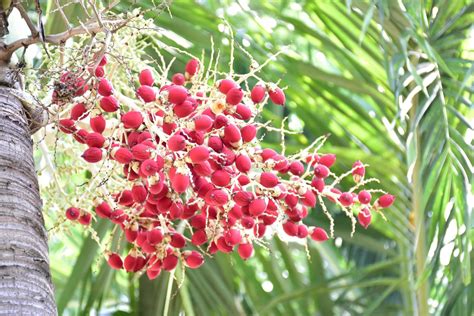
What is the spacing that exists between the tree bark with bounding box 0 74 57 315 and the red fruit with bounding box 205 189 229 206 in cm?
18

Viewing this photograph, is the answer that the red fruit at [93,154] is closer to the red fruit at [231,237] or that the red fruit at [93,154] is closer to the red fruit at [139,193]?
the red fruit at [139,193]

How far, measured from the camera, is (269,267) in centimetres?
206

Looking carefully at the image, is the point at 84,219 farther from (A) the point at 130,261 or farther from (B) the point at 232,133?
(B) the point at 232,133

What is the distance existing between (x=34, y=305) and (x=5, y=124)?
216mm

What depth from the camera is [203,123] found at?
918mm

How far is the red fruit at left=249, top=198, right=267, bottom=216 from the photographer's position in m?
0.96

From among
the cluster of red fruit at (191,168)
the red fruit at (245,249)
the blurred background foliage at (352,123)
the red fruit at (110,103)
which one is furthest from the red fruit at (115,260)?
the blurred background foliage at (352,123)

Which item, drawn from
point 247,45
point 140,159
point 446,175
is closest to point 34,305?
point 140,159

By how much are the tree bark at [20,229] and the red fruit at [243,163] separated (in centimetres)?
21

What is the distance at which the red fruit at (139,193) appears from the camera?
3.17ft

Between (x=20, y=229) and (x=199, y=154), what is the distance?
0.19 meters

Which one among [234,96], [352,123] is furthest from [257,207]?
[352,123]

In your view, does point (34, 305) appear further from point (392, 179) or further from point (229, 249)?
point (392, 179)

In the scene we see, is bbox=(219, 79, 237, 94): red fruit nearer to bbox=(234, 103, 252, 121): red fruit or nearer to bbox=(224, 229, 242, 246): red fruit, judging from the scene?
bbox=(234, 103, 252, 121): red fruit
